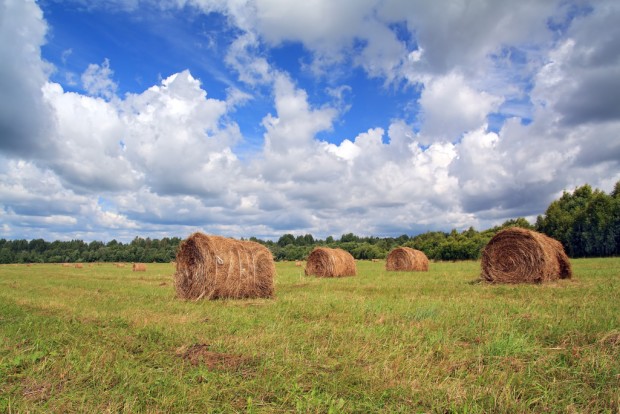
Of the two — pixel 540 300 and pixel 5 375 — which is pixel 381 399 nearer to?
pixel 5 375

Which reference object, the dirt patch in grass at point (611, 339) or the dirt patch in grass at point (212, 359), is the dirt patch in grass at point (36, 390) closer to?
the dirt patch in grass at point (212, 359)

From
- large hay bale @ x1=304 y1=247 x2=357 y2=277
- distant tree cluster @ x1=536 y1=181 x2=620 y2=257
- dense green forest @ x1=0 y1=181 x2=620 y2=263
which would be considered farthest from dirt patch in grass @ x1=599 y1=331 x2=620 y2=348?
distant tree cluster @ x1=536 y1=181 x2=620 y2=257

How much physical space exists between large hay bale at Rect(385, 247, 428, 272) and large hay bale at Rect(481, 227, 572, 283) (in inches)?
443

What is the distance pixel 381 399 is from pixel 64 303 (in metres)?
9.93

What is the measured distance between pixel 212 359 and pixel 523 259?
563 inches

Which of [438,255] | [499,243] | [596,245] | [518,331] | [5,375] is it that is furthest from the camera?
[438,255]

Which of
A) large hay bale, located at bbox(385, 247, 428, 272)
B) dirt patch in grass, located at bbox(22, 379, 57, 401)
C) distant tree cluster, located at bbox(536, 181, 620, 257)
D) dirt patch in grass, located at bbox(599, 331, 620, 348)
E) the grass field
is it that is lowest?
dirt patch in grass, located at bbox(22, 379, 57, 401)

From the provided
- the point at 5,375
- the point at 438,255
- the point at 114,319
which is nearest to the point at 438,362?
the point at 5,375

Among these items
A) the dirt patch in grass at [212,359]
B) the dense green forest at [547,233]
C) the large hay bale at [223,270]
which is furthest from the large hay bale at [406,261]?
the dirt patch in grass at [212,359]

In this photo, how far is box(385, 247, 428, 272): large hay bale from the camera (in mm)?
27969

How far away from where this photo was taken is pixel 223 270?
12.6 meters

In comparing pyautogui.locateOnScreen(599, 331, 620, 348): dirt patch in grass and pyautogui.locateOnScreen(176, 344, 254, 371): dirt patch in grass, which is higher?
pyautogui.locateOnScreen(599, 331, 620, 348): dirt patch in grass

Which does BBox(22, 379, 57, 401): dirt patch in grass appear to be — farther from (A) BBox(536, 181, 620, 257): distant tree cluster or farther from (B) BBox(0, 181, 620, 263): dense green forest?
(A) BBox(536, 181, 620, 257): distant tree cluster

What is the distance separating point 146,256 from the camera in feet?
277
